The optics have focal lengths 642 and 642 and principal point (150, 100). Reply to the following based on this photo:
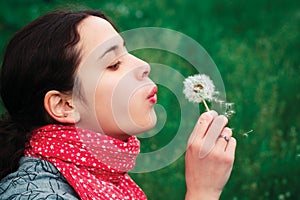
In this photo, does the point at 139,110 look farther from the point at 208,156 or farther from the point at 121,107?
the point at 208,156

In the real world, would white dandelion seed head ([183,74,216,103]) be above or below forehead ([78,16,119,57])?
above

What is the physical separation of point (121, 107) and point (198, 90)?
219 millimetres

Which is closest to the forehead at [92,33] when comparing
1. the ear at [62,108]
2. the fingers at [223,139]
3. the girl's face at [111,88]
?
the girl's face at [111,88]

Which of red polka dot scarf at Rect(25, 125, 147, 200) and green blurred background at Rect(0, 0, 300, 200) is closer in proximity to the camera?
red polka dot scarf at Rect(25, 125, 147, 200)

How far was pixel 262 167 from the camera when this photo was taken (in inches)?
101

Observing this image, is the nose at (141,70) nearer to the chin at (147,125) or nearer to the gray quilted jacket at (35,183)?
the chin at (147,125)

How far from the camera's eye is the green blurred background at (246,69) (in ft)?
8.41

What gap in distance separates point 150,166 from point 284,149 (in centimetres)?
59

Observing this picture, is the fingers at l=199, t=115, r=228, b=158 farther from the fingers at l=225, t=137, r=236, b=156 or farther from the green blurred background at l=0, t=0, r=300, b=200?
the green blurred background at l=0, t=0, r=300, b=200

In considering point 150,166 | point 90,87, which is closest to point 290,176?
point 150,166

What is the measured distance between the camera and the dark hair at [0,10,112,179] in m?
1.41

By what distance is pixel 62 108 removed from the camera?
4.75 ft

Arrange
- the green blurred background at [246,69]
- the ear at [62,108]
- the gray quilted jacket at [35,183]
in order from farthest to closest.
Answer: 1. the green blurred background at [246,69]
2. the ear at [62,108]
3. the gray quilted jacket at [35,183]

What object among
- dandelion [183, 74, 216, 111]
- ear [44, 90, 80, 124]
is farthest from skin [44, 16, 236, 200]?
dandelion [183, 74, 216, 111]
